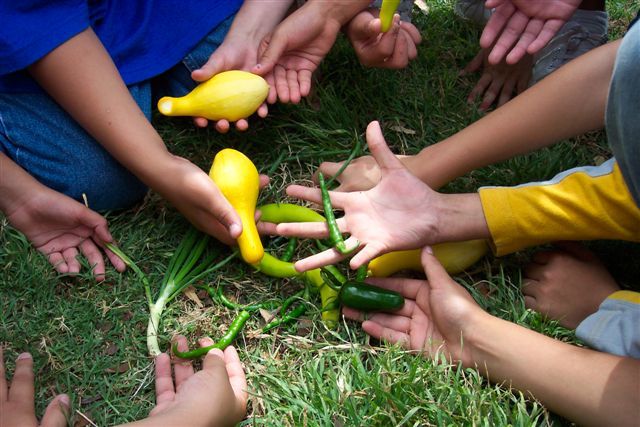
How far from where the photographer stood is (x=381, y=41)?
2.06 metres

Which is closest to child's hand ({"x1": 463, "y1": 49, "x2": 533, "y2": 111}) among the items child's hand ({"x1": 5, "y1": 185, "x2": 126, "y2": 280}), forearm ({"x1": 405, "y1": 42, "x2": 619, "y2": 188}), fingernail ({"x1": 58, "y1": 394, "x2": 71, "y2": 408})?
forearm ({"x1": 405, "y1": 42, "x2": 619, "y2": 188})

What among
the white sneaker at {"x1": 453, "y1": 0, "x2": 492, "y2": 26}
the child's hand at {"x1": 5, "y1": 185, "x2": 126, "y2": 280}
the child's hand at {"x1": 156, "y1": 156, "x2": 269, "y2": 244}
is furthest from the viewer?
the white sneaker at {"x1": 453, "y1": 0, "x2": 492, "y2": 26}

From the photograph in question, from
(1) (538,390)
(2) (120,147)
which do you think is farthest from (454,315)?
(2) (120,147)

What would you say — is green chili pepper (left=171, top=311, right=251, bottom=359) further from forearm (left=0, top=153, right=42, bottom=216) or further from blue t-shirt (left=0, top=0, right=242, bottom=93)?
blue t-shirt (left=0, top=0, right=242, bottom=93)

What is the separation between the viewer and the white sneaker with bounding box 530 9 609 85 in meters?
2.29

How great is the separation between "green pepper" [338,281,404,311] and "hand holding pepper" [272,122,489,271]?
9 cm

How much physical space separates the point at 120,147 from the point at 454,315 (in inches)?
42.8

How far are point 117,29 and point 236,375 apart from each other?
1211 mm

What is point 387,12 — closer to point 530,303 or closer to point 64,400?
point 530,303

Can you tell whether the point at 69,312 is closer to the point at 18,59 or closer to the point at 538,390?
the point at 18,59

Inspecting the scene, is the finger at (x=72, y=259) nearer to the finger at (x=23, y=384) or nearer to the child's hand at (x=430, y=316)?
the finger at (x=23, y=384)

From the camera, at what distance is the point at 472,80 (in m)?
2.47

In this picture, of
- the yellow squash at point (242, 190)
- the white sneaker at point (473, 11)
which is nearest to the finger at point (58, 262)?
the yellow squash at point (242, 190)

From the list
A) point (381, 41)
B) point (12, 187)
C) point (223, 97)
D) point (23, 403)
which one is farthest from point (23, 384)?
point (381, 41)
